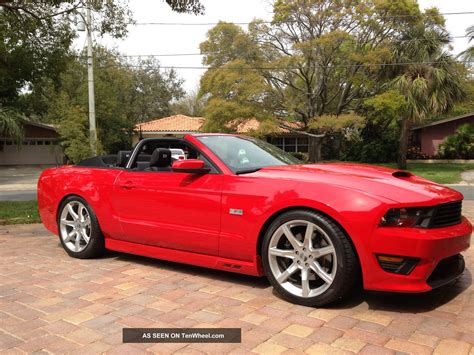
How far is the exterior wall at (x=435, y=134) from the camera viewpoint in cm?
3459

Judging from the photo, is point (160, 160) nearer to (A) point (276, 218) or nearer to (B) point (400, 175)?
(A) point (276, 218)

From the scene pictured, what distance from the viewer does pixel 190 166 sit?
409cm

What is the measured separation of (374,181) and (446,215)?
2.02 ft

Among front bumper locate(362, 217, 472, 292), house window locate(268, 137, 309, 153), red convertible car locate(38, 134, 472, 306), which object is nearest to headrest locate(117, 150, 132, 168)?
red convertible car locate(38, 134, 472, 306)

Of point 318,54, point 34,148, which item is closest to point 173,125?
point 34,148

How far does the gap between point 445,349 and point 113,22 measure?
38.6 feet

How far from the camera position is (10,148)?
37.9m

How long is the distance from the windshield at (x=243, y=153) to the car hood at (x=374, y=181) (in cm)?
25

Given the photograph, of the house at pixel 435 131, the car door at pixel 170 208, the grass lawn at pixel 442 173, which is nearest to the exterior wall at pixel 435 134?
the house at pixel 435 131

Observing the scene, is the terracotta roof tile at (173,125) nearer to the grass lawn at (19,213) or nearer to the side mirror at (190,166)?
the grass lawn at (19,213)

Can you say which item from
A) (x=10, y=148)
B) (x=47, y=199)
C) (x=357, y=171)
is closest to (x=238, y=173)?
(x=357, y=171)

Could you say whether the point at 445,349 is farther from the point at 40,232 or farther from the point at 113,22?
the point at 113,22

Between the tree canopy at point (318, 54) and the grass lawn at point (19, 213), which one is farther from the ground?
the tree canopy at point (318, 54)

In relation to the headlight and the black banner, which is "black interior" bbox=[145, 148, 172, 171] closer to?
the black banner
